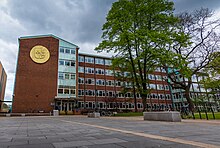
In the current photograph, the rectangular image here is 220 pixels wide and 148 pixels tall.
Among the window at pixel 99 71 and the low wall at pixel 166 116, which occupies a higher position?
the window at pixel 99 71

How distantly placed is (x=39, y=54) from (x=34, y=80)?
6583 mm

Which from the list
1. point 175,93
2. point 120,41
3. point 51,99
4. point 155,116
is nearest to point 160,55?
point 120,41

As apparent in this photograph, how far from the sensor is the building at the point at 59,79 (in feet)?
121

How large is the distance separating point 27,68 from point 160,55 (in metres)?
30.9

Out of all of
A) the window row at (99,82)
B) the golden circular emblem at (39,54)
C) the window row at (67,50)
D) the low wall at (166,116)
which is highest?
the window row at (67,50)

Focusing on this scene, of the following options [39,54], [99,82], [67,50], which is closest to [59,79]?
[39,54]

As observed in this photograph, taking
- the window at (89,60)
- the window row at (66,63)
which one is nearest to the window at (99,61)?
the window at (89,60)

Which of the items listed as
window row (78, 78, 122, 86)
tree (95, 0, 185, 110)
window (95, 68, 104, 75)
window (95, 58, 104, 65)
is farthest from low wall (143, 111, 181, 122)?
window (95, 58, 104, 65)

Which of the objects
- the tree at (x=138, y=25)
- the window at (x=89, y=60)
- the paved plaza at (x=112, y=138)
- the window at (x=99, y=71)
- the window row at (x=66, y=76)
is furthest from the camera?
the window at (x=99, y=71)

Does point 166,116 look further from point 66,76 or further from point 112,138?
point 66,76

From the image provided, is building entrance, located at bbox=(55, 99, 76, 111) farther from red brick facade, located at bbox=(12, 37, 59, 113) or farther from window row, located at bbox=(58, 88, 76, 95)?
window row, located at bbox=(58, 88, 76, 95)

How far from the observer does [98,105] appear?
46.1 m

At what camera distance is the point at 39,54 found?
40438mm

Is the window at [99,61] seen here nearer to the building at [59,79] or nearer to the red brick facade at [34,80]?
the building at [59,79]
